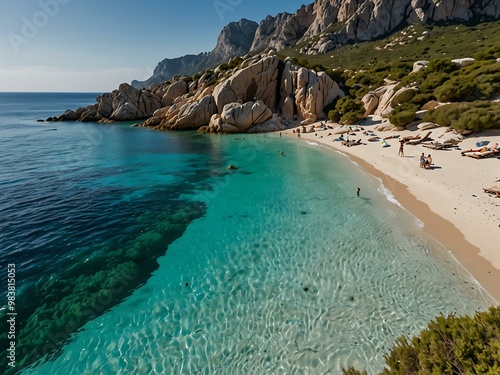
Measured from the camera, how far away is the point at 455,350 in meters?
5.16

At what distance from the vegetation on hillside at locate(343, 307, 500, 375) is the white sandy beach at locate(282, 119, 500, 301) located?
7091mm

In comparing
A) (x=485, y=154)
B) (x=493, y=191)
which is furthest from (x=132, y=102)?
(x=493, y=191)

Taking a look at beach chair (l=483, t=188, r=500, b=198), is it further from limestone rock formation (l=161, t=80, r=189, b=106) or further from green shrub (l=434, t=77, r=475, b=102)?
limestone rock formation (l=161, t=80, r=189, b=106)

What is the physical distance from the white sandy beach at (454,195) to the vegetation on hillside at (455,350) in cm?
709

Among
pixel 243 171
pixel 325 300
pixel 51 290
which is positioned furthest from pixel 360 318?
pixel 243 171

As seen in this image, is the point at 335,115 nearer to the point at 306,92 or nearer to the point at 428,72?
the point at 306,92

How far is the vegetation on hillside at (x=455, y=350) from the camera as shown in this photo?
15.6 ft

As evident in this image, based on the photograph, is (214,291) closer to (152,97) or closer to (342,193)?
(342,193)

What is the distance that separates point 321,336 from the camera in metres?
9.27

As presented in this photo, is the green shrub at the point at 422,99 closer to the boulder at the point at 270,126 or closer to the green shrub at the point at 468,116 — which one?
the green shrub at the point at 468,116

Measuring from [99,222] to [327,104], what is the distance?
53762mm

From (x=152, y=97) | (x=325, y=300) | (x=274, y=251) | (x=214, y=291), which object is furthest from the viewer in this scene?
(x=152, y=97)

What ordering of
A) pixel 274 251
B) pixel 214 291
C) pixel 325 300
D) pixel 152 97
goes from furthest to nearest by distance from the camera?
pixel 152 97 < pixel 274 251 < pixel 214 291 < pixel 325 300

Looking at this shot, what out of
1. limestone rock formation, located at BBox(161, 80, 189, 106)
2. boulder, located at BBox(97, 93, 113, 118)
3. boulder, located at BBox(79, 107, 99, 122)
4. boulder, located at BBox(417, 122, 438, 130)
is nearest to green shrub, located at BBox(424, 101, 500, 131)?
boulder, located at BBox(417, 122, 438, 130)
